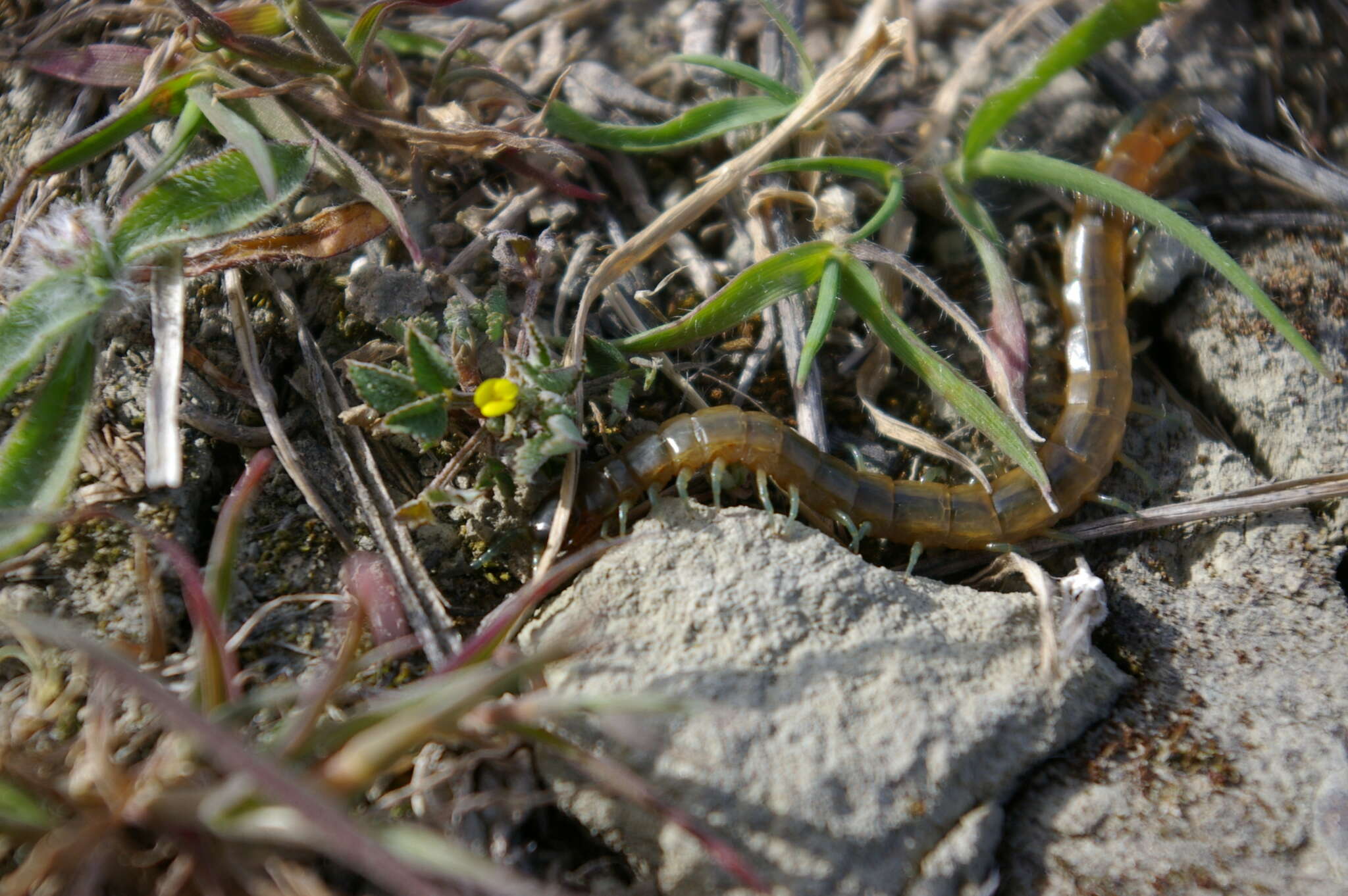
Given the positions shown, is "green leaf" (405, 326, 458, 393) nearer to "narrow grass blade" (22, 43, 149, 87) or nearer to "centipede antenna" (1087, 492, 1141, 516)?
"narrow grass blade" (22, 43, 149, 87)

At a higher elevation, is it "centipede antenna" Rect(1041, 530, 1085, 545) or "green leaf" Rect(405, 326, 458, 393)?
"green leaf" Rect(405, 326, 458, 393)

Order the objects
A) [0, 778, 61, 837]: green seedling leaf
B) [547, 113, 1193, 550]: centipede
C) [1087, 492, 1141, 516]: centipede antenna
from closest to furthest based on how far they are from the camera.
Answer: [0, 778, 61, 837]: green seedling leaf < [547, 113, 1193, 550]: centipede < [1087, 492, 1141, 516]: centipede antenna

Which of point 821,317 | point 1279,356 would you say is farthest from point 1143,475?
point 821,317

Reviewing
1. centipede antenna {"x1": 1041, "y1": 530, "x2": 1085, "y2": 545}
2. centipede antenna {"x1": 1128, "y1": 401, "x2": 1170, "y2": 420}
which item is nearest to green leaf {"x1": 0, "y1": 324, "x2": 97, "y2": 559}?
centipede antenna {"x1": 1041, "y1": 530, "x2": 1085, "y2": 545}

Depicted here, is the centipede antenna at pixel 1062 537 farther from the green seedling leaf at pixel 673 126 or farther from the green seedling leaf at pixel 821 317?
the green seedling leaf at pixel 673 126

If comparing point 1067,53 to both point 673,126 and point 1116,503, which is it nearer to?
point 673,126

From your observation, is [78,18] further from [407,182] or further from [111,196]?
[407,182]
